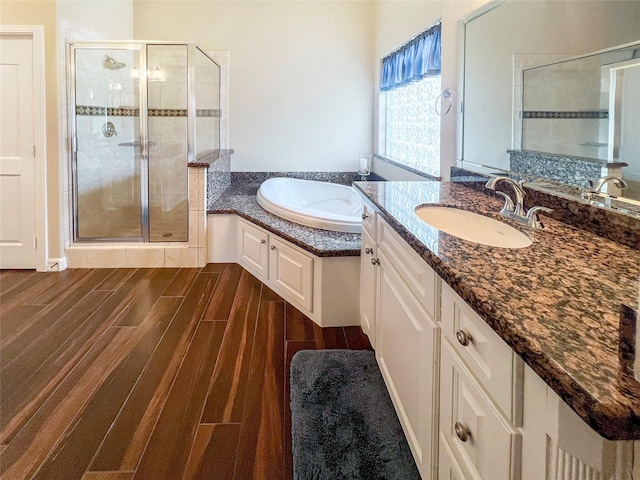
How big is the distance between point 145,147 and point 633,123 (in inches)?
139

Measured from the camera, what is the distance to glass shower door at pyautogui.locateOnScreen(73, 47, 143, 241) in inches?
156

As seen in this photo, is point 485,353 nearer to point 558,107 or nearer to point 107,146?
point 558,107

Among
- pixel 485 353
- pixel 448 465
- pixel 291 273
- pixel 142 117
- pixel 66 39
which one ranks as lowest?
pixel 448 465

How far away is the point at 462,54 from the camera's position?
2.73 meters

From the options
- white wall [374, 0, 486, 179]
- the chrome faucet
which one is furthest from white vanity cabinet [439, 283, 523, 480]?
white wall [374, 0, 486, 179]

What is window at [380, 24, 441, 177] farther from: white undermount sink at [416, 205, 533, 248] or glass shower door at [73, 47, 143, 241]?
glass shower door at [73, 47, 143, 241]

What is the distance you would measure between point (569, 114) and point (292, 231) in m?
1.87

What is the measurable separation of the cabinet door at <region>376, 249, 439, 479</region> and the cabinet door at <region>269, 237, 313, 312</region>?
0.95 metres

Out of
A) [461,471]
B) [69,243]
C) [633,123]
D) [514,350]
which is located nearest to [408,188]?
[633,123]

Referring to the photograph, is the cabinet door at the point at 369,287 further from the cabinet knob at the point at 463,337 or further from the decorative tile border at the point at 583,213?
the cabinet knob at the point at 463,337

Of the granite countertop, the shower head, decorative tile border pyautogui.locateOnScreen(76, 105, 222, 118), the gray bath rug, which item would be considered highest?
the shower head

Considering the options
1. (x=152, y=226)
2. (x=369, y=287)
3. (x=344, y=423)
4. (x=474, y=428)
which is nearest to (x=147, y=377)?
(x=344, y=423)

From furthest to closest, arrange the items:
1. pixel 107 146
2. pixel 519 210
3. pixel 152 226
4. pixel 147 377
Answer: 1. pixel 107 146
2. pixel 152 226
3. pixel 147 377
4. pixel 519 210

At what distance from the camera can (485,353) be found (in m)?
0.99
